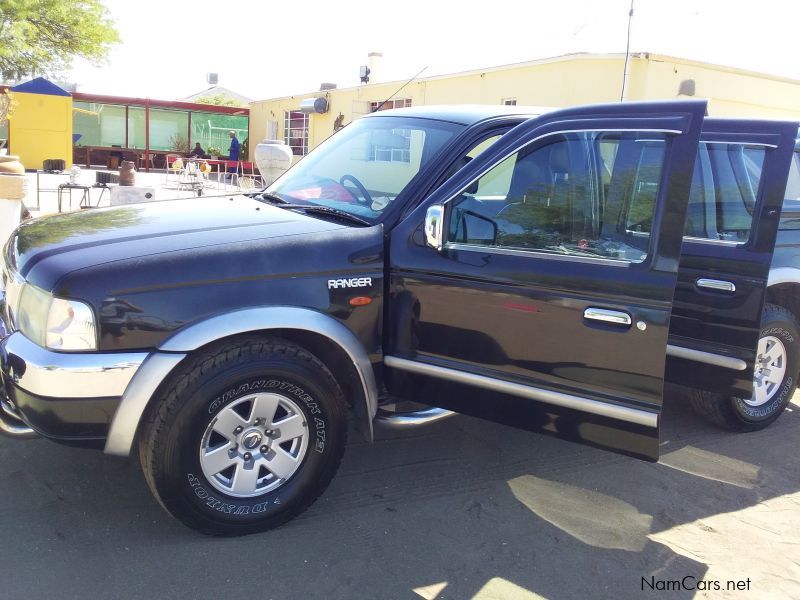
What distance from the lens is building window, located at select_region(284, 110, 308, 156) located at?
84.6ft

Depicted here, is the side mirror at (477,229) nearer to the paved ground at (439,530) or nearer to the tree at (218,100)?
the paved ground at (439,530)

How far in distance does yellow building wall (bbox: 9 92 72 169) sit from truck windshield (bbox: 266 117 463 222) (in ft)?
76.3

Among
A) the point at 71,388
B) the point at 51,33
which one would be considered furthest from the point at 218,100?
the point at 71,388

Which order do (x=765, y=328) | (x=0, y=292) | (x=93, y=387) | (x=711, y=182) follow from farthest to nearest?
(x=765, y=328) → (x=711, y=182) → (x=0, y=292) → (x=93, y=387)

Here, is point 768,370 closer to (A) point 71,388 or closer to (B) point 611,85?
(A) point 71,388

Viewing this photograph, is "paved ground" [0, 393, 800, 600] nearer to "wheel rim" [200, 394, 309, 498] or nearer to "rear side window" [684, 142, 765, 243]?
"wheel rim" [200, 394, 309, 498]

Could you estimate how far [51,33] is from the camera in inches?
996

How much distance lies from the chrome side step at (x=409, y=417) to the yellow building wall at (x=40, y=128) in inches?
970

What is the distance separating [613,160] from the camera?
3.17 m

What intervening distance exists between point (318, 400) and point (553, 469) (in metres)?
1.65

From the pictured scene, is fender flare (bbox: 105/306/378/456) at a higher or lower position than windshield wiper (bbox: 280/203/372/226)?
lower

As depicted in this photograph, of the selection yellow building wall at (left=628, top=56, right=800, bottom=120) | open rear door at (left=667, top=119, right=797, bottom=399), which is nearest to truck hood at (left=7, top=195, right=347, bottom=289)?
open rear door at (left=667, top=119, right=797, bottom=399)

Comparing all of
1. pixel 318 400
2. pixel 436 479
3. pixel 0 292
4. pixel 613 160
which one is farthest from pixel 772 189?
pixel 0 292

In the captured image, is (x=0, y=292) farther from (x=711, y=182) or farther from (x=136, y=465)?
(x=711, y=182)
